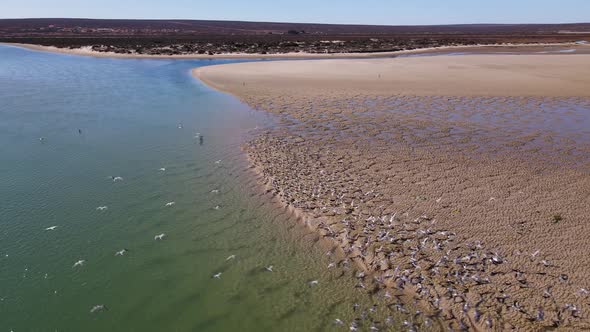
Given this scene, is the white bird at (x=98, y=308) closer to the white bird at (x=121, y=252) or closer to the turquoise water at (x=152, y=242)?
the turquoise water at (x=152, y=242)

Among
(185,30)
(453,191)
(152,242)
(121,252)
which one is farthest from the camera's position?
(185,30)

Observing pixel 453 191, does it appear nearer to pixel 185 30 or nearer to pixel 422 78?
pixel 422 78

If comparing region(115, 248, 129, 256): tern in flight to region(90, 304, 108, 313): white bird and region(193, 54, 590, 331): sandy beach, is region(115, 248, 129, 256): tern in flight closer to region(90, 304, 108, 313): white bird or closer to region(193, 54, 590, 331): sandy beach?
region(90, 304, 108, 313): white bird

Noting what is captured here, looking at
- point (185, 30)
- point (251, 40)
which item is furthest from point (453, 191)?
point (185, 30)

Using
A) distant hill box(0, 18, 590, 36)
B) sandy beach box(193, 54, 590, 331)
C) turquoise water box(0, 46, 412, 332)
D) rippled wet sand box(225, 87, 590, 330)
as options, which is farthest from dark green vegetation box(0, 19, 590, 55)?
turquoise water box(0, 46, 412, 332)

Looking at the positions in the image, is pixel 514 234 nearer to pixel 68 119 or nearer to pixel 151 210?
pixel 151 210

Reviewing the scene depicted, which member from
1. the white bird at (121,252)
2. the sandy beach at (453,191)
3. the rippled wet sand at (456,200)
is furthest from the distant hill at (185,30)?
the white bird at (121,252)

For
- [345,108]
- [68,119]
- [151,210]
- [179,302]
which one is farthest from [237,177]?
[68,119]
